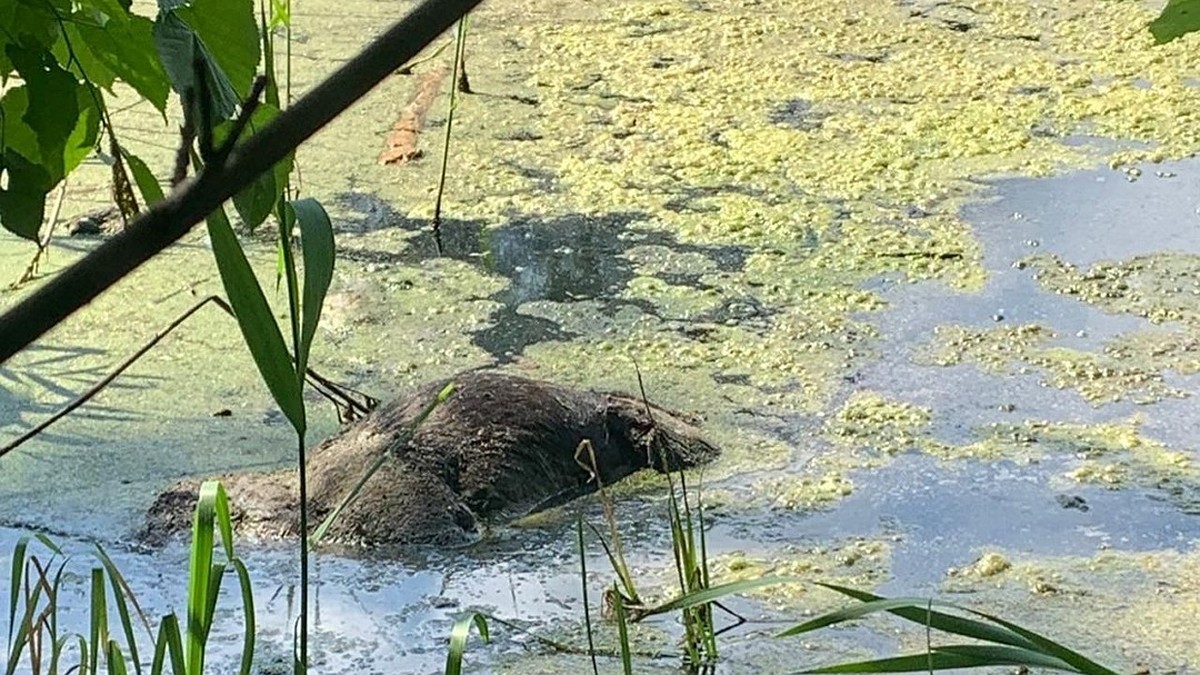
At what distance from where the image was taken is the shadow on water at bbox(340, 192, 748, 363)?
99.8 inches

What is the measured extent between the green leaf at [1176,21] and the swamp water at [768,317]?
1.14m

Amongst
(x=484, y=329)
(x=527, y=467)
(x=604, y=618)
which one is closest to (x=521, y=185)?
(x=484, y=329)

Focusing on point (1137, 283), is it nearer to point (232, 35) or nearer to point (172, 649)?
point (172, 649)

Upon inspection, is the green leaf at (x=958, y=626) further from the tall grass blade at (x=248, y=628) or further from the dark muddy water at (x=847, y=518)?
the dark muddy water at (x=847, y=518)

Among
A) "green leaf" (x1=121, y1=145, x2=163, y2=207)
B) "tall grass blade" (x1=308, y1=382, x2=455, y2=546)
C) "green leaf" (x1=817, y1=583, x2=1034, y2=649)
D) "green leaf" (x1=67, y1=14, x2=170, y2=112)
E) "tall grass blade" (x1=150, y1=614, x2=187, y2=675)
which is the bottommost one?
"green leaf" (x1=817, y1=583, x2=1034, y2=649)

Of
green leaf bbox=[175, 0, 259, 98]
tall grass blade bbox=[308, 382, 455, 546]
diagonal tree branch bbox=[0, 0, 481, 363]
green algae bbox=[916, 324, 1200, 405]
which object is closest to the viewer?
diagonal tree branch bbox=[0, 0, 481, 363]

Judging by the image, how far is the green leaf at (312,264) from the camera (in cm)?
80

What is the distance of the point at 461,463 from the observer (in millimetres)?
2070

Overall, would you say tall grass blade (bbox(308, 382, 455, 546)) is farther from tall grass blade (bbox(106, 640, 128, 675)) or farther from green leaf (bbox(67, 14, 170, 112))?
green leaf (bbox(67, 14, 170, 112))

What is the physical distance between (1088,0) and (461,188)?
1.51 meters

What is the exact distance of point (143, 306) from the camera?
2572 millimetres

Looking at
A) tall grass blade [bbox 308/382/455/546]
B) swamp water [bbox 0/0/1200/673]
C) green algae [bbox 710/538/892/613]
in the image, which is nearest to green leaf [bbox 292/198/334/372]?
tall grass blade [bbox 308/382/455/546]

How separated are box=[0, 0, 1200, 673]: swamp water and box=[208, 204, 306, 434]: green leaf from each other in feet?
3.11

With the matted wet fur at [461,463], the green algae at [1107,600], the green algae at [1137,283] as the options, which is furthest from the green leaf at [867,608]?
the green algae at [1137,283]
